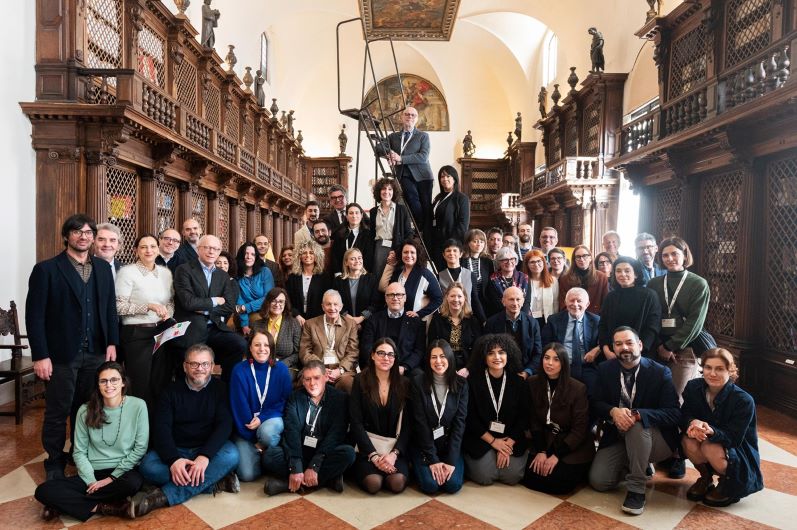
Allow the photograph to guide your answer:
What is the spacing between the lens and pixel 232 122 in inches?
445

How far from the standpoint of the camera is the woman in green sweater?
2676 mm

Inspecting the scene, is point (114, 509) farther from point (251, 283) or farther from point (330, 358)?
point (251, 283)

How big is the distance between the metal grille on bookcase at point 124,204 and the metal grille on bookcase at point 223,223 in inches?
123

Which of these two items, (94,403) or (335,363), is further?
(335,363)

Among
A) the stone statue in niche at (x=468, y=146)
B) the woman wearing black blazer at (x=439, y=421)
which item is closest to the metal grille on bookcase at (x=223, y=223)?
the woman wearing black blazer at (x=439, y=421)

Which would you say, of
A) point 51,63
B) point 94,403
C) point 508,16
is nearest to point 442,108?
point 508,16

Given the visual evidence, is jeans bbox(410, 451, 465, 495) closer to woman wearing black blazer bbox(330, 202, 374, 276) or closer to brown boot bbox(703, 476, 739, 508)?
brown boot bbox(703, 476, 739, 508)

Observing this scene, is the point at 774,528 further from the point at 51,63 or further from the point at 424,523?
the point at 51,63

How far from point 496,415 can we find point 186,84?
810cm

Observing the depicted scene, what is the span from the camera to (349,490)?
3104 mm

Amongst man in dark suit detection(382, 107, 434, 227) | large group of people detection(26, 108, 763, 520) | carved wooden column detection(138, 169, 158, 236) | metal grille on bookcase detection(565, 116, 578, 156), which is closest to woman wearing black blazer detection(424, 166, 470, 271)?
man in dark suit detection(382, 107, 434, 227)

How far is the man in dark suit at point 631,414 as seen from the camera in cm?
299

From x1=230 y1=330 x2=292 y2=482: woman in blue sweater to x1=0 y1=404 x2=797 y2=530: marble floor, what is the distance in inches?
7.5

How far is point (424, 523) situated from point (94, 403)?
1.92 metres
